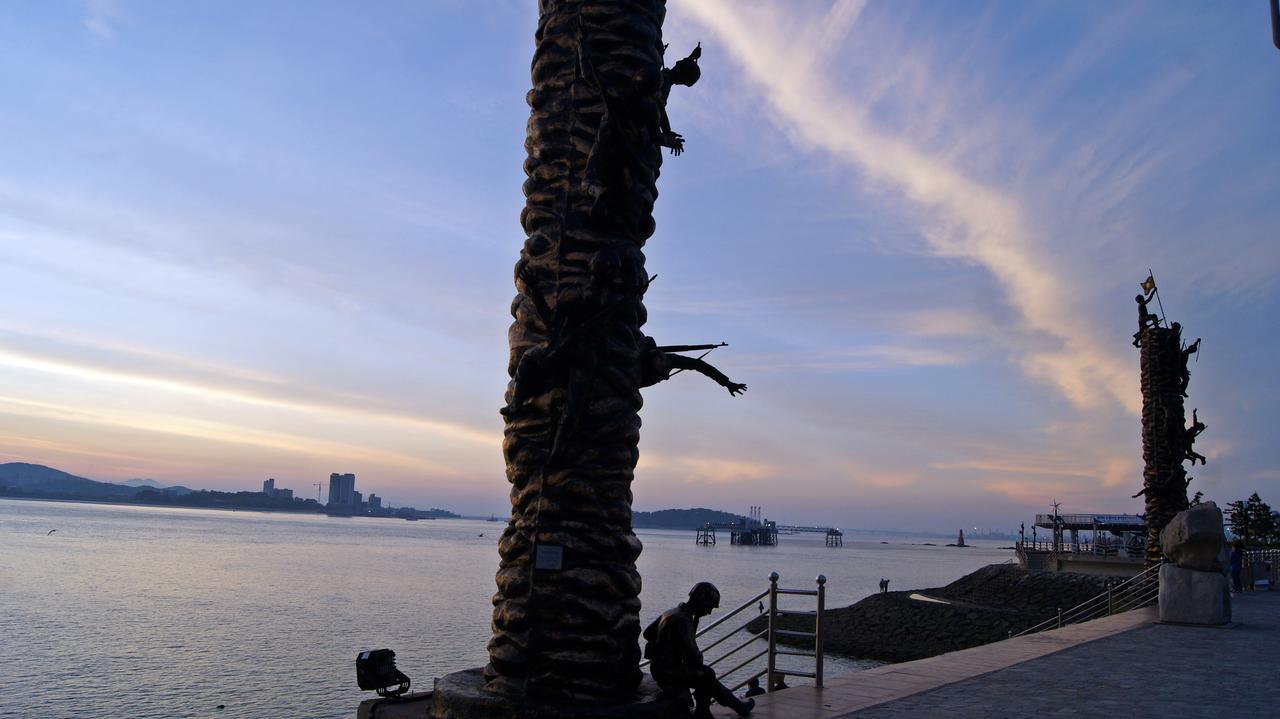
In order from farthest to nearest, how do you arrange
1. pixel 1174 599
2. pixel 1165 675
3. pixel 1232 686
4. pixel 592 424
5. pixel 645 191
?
pixel 1174 599, pixel 1165 675, pixel 1232 686, pixel 645 191, pixel 592 424

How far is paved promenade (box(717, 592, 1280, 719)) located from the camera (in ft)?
25.9

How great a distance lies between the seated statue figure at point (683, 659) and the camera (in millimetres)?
6488

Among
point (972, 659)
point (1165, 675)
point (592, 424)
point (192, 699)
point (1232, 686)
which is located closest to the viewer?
point (592, 424)

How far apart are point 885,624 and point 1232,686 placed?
28839 millimetres

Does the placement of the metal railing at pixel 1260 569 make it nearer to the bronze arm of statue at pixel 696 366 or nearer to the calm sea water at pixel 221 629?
the calm sea water at pixel 221 629

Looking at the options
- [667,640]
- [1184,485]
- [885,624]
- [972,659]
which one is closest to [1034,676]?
[972,659]

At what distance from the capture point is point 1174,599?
52.9ft

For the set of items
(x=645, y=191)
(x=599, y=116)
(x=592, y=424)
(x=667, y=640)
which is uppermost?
→ (x=599, y=116)

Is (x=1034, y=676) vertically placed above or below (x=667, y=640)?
below

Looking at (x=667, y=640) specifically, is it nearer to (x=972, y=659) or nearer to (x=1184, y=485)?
(x=972, y=659)

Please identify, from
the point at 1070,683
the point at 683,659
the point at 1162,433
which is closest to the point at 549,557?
the point at 683,659

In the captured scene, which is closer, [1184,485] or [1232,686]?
[1232,686]

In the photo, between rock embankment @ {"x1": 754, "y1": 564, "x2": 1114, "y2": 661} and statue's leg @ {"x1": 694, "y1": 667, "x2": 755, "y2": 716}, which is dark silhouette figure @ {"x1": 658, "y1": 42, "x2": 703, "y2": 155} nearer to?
statue's leg @ {"x1": 694, "y1": 667, "x2": 755, "y2": 716}

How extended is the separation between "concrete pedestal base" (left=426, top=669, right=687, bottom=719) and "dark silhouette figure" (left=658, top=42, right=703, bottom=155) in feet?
13.0
